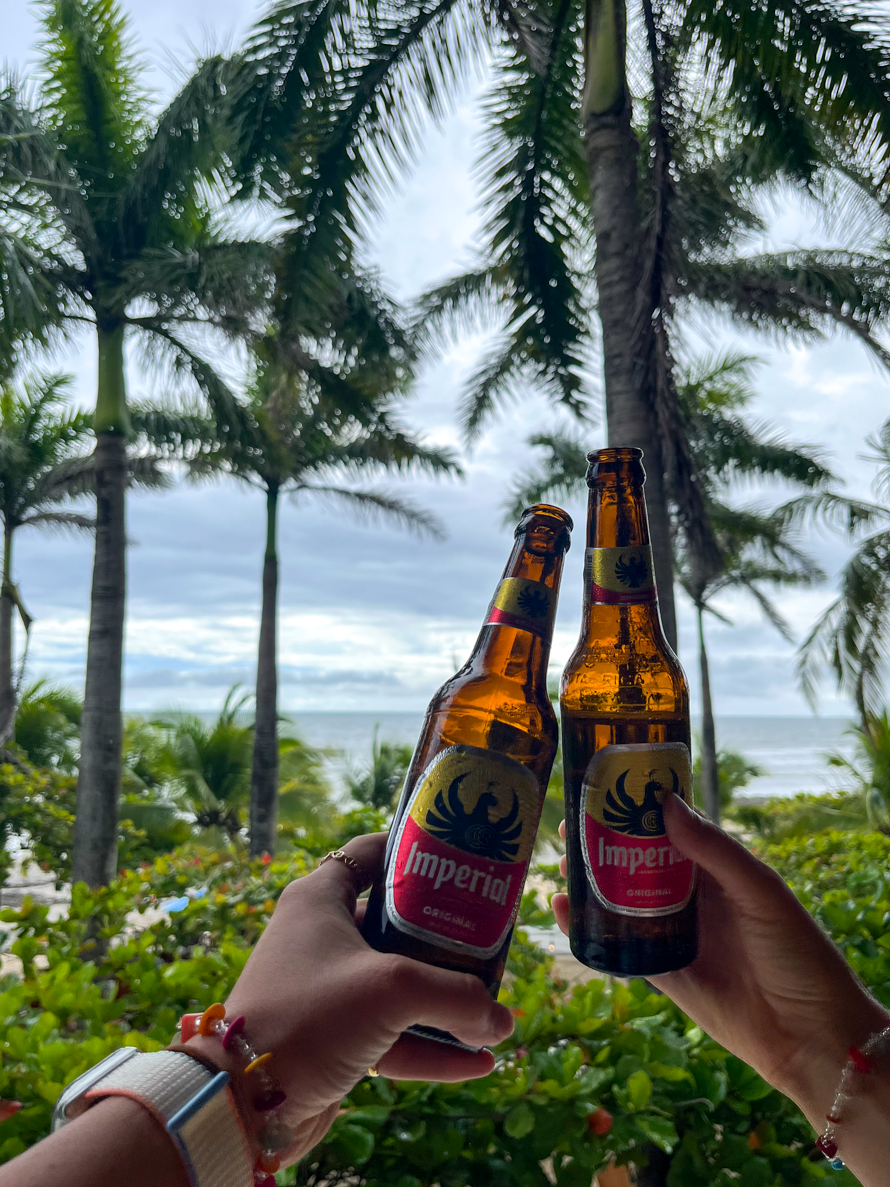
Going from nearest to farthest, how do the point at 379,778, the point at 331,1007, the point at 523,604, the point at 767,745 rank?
the point at 331,1007, the point at 523,604, the point at 379,778, the point at 767,745

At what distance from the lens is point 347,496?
13.0m

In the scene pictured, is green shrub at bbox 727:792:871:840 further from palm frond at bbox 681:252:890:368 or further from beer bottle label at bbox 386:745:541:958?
beer bottle label at bbox 386:745:541:958

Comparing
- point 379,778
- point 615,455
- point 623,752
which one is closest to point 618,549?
point 615,455

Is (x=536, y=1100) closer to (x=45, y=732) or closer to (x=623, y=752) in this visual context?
→ (x=623, y=752)

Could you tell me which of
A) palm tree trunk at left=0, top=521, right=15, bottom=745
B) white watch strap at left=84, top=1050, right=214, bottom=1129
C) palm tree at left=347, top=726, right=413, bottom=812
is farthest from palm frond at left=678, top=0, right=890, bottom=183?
palm tree at left=347, top=726, right=413, bottom=812

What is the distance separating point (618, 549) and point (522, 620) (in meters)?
0.19

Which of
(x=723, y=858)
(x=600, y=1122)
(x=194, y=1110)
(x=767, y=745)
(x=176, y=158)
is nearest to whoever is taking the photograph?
(x=194, y=1110)

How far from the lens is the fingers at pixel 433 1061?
1.22 meters

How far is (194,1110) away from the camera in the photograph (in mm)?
902

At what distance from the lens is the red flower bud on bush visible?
161cm

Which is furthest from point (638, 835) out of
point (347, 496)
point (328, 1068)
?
point (347, 496)

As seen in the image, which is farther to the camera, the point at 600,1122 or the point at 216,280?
the point at 216,280

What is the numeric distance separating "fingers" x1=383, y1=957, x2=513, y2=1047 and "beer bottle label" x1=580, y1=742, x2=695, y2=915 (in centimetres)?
25

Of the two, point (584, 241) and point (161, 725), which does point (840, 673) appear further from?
point (161, 725)
